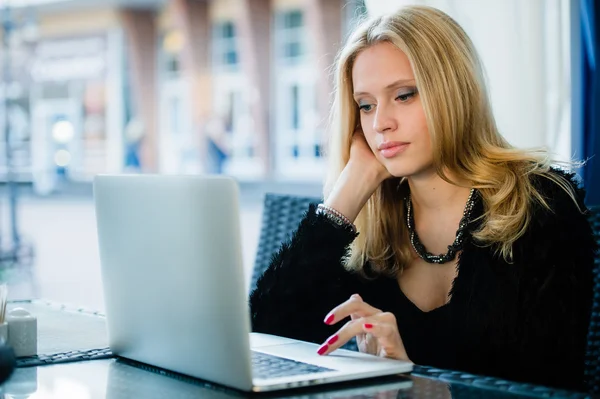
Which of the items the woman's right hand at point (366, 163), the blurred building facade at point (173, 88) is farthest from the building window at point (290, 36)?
the woman's right hand at point (366, 163)

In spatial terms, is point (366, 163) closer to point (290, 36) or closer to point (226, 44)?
point (290, 36)

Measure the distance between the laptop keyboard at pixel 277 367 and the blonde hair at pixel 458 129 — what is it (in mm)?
569

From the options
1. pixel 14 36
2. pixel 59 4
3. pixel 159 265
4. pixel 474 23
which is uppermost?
pixel 59 4

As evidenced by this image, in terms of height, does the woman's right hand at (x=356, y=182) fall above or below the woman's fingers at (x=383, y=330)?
above

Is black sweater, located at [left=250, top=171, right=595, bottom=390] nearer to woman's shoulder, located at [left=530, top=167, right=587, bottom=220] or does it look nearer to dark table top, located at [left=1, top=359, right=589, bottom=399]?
woman's shoulder, located at [left=530, top=167, right=587, bottom=220]

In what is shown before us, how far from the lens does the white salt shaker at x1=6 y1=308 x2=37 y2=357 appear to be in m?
1.17

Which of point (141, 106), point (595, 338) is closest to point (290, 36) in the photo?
point (141, 106)

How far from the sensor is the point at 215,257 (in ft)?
2.98

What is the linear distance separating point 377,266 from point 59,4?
13.9 meters

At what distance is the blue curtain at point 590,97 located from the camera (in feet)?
8.32

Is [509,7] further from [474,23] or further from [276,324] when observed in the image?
[276,324]

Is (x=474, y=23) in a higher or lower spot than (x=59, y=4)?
lower

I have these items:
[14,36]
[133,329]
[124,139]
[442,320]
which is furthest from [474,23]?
[124,139]

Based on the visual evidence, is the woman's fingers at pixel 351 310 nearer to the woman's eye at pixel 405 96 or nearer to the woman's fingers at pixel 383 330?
the woman's fingers at pixel 383 330
